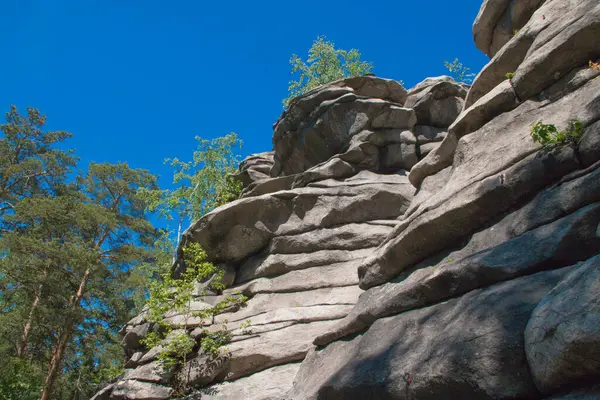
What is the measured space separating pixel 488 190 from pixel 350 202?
25.9 feet

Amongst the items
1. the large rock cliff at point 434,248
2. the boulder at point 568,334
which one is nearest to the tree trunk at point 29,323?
the large rock cliff at point 434,248

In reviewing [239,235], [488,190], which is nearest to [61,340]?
[239,235]

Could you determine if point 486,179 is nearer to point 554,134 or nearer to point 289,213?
point 554,134

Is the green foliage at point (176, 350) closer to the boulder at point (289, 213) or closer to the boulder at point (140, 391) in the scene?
the boulder at point (140, 391)

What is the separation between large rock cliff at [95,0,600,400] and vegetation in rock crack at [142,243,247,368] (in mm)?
348

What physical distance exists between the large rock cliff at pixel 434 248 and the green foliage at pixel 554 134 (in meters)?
0.12

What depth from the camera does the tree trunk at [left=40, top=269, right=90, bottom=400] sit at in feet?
65.7

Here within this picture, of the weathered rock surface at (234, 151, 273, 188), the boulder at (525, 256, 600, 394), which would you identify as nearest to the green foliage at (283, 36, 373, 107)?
the weathered rock surface at (234, 151, 273, 188)

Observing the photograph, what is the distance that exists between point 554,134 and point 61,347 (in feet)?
71.2

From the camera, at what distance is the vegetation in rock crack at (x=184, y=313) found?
1295 centimetres

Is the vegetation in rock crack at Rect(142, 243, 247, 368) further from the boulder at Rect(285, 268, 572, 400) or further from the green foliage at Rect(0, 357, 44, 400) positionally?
the green foliage at Rect(0, 357, 44, 400)

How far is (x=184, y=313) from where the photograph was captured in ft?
45.9

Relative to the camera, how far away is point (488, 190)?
316 inches

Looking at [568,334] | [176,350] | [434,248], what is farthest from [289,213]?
[568,334]
